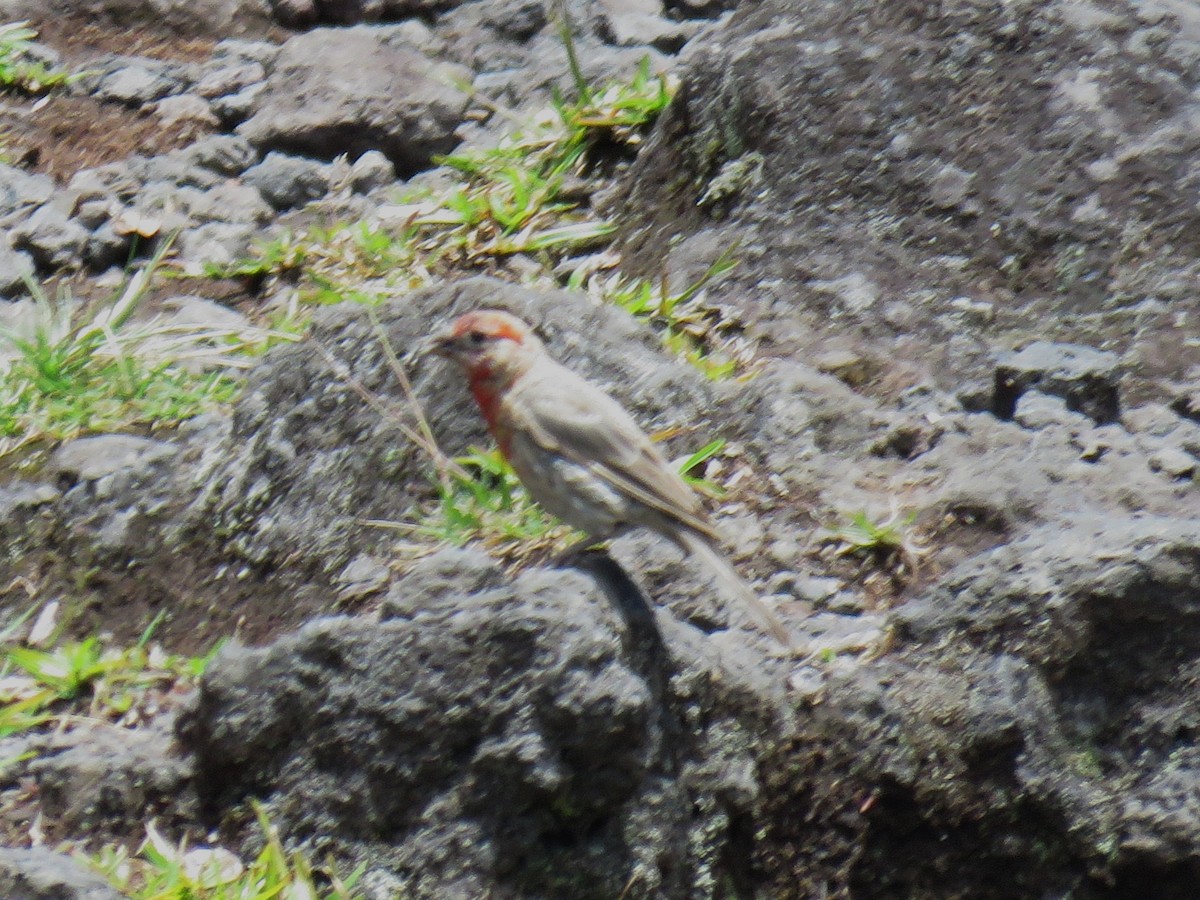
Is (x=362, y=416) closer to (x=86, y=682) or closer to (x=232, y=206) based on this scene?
(x=86, y=682)

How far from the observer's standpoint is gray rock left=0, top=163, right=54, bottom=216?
7238 mm

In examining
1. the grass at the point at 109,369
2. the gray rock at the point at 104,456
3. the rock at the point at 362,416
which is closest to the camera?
the rock at the point at 362,416

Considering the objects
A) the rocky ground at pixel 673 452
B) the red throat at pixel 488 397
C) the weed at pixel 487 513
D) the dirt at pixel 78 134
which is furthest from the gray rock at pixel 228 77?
the red throat at pixel 488 397

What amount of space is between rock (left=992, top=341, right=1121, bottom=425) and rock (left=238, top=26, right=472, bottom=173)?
11.0 feet

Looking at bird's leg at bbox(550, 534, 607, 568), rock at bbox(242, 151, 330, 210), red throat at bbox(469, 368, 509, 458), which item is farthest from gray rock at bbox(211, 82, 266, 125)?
bird's leg at bbox(550, 534, 607, 568)

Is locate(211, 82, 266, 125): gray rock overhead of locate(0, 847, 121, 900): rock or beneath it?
beneath

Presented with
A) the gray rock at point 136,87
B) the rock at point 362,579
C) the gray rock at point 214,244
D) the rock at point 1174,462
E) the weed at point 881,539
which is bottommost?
the gray rock at point 214,244

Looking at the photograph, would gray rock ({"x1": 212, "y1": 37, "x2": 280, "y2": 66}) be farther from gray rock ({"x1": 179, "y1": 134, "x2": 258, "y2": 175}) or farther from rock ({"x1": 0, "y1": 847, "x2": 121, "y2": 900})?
rock ({"x1": 0, "y1": 847, "x2": 121, "y2": 900})

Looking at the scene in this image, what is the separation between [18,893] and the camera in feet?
11.8

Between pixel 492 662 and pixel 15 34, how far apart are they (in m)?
5.97

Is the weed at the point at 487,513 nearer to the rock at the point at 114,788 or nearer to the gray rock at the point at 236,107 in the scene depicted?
the rock at the point at 114,788

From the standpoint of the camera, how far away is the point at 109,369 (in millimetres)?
6137

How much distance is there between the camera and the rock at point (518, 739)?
3680mm

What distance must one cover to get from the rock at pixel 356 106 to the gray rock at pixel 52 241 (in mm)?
980
